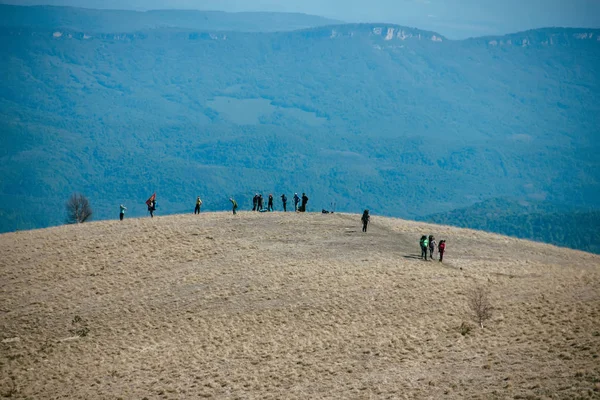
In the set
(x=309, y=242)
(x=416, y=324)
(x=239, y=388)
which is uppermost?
(x=309, y=242)

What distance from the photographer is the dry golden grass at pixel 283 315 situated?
27797 mm

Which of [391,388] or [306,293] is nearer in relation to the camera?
[391,388]

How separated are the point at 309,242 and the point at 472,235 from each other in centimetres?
1662

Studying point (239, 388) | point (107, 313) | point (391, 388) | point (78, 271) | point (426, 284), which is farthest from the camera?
point (78, 271)

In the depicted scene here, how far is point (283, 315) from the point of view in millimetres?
36438

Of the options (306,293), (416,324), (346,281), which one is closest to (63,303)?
(306,293)

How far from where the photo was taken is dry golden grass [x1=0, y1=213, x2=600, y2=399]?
27.8 m

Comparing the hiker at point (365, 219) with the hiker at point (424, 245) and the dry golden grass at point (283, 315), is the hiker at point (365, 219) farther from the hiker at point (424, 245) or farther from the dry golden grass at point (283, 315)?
the hiker at point (424, 245)

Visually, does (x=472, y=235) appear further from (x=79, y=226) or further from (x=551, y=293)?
(x=79, y=226)

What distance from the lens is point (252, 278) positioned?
4191 cm

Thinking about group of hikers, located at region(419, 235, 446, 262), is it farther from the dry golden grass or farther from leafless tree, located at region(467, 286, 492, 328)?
leafless tree, located at region(467, 286, 492, 328)

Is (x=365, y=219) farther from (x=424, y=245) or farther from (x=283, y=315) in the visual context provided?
(x=283, y=315)

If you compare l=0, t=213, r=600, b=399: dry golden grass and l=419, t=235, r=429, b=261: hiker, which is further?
l=419, t=235, r=429, b=261: hiker

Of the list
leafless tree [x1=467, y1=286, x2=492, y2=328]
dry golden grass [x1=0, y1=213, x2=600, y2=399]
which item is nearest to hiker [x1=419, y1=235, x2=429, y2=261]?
dry golden grass [x1=0, y1=213, x2=600, y2=399]
